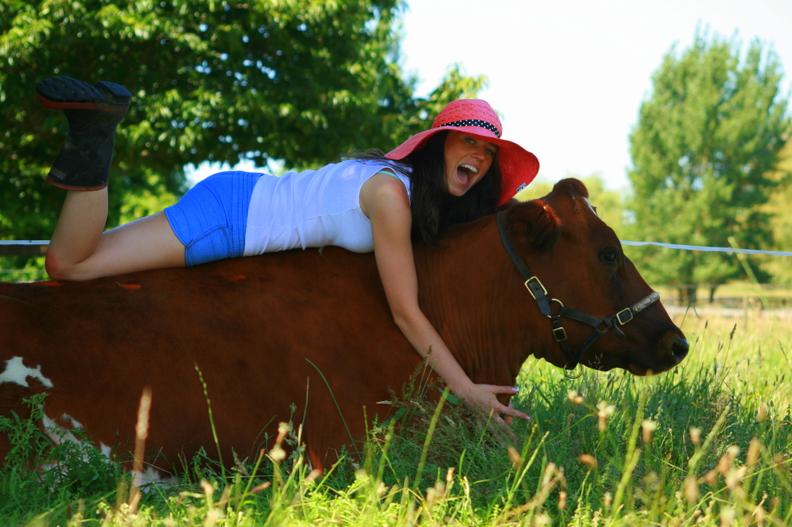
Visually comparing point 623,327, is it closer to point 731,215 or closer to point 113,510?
point 113,510

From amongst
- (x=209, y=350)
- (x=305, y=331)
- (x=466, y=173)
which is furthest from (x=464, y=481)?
(x=466, y=173)

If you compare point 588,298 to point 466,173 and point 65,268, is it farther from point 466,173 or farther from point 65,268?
point 65,268

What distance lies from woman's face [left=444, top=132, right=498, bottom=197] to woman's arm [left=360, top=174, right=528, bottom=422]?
42 cm

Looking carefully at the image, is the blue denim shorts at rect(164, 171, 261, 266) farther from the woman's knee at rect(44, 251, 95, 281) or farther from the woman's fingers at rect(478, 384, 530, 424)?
the woman's fingers at rect(478, 384, 530, 424)

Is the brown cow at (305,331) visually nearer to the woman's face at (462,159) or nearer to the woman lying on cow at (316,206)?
the woman lying on cow at (316,206)

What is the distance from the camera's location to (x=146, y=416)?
3.31 metres

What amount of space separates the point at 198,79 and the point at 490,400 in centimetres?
1123

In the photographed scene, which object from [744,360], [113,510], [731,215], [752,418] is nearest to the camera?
[113,510]

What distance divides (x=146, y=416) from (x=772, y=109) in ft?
129

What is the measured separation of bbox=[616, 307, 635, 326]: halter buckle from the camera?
4102 millimetres

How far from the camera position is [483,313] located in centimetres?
420

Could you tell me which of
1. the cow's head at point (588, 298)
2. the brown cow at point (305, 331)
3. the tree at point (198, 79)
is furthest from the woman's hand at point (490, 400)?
the tree at point (198, 79)

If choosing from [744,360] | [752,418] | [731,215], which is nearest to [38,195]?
[744,360]

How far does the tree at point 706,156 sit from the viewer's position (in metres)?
36.8
